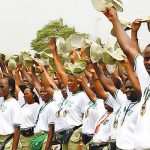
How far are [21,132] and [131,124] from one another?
4.06 m

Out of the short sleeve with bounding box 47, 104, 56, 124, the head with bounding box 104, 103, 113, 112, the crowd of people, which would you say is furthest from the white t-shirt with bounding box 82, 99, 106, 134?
the short sleeve with bounding box 47, 104, 56, 124

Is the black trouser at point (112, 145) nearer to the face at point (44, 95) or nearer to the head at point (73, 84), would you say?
the head at point (73, 84)

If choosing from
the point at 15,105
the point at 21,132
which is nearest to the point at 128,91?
the point at 15,105

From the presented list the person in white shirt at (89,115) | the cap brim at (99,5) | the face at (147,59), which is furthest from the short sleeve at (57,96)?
the face at (147,59)

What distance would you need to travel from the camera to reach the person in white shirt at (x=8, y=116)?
24.2ft

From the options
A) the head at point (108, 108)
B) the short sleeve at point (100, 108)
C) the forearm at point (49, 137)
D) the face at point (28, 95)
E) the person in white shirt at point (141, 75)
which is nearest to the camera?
the person in white shirt at point (141, 75)

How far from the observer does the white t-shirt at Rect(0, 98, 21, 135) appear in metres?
7.36

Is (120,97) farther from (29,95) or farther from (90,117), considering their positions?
(29,95)

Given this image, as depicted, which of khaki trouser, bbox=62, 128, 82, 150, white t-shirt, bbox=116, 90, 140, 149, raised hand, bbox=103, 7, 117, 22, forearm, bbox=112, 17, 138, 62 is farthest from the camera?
khaki trouser, bbox=62, 128, 82, 150

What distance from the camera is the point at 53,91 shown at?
7.70 m

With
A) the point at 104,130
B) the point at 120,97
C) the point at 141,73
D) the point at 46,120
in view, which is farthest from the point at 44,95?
the point at 141,73

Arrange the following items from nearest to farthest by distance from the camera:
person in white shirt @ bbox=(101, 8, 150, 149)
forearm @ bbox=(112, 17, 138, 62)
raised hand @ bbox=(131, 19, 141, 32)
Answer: person in white shirt @ bbox=(101, 8, 150, 149)
forearm @ bbox=(112, 17, 138, 62)
raised hand @ bbox=(131, 19, 141, 32)

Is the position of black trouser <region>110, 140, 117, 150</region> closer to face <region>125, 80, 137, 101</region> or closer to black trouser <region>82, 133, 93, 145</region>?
face <region>125, 80, 137, 101</region>

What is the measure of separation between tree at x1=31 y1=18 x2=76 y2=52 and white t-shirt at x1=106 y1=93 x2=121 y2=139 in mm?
32052
